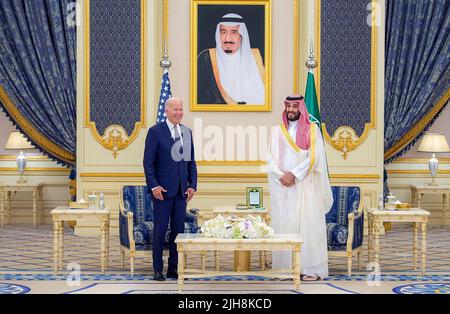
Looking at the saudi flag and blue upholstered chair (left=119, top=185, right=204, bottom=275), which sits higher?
the saudi flag

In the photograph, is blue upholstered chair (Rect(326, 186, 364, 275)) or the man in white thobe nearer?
the man in white thobe

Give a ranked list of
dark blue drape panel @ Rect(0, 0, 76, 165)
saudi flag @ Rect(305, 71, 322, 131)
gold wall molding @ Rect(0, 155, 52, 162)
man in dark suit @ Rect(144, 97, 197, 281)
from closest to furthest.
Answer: man in dark suit @ Rect(144, 97, 197, 281), saudi flag @ Rect(305, 71, 322, 131), dark blue drape panel @ Rect(0, 0, 76, 165), gold wall molding @ Rect(0, 155, 52, 162)

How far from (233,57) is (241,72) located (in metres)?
0.21

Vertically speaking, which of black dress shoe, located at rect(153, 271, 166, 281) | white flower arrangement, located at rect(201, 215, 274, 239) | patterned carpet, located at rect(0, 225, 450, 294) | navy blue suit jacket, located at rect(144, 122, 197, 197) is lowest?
patterned carpet, located at rect(0, 225, 450, 294)

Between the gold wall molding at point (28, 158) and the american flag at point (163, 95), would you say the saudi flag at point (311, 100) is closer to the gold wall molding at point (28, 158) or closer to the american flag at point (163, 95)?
the american flag at point (163, 95)

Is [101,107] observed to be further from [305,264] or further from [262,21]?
[305,264]

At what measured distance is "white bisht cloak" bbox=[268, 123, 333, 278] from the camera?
24.2 ft

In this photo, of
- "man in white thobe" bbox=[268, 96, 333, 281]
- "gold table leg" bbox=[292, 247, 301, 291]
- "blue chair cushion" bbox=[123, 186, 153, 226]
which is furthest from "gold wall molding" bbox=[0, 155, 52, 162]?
"gold table leg" bbox=[292, 247, 301, 291]

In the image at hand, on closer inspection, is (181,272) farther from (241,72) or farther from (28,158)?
(28,158)

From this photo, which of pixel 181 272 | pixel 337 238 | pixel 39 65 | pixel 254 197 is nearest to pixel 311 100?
pixel 254 197

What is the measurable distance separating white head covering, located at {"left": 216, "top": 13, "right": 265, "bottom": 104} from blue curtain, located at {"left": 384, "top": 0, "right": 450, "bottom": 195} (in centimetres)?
174

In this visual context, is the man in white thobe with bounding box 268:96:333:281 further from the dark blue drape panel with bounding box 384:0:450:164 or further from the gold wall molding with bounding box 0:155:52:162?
the gold wall molding with bounding box 0:155:52:162

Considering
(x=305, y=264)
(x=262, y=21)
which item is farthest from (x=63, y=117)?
(x=305, y=264)

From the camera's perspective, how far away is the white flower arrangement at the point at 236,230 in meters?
6.64
